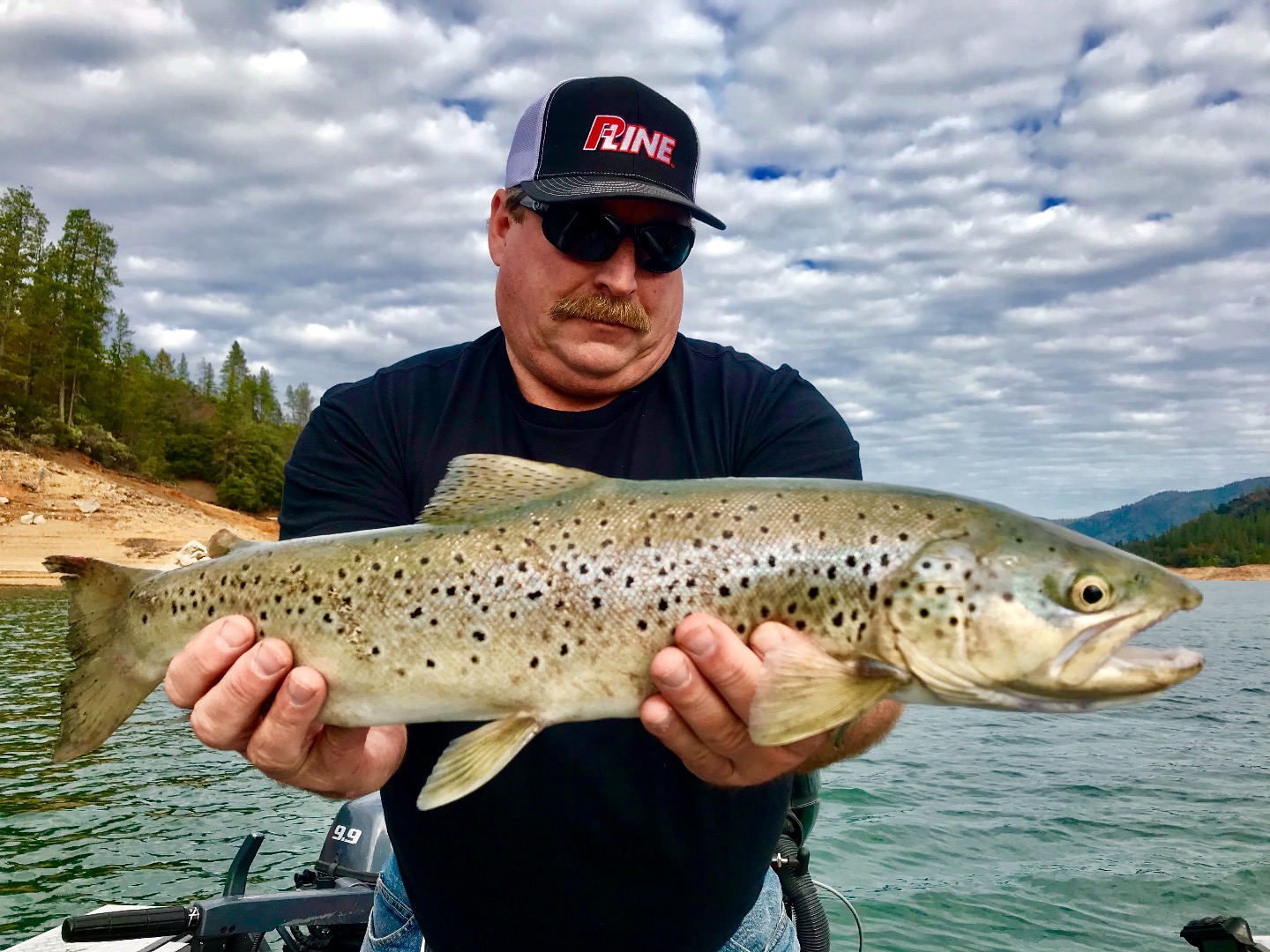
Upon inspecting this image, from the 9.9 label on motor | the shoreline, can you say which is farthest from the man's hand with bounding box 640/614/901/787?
the shoreline

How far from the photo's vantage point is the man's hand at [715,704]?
8.25ft

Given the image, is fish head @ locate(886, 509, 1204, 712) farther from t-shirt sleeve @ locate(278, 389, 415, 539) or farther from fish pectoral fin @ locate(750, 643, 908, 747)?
t-shirt sleeve @ locate(278, 389, 415, 539)

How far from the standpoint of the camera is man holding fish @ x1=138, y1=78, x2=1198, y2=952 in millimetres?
2584

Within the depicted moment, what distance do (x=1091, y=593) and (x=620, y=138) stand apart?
7.60 ft

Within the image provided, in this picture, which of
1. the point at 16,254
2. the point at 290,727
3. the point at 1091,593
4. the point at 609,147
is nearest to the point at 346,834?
the point at 290,727

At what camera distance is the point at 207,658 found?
2781mm

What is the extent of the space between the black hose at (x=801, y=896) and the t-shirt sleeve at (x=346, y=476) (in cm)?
254

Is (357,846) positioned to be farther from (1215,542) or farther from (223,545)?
(1215,542)

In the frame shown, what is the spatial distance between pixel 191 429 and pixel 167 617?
82.4 meters

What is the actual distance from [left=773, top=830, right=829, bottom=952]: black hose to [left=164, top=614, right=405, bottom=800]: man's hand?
2337mm

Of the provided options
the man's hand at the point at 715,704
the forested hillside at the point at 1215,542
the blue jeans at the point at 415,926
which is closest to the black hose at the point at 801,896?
the blue jeans at the point at 415,926

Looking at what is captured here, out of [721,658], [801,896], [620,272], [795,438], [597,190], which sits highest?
[597,190]

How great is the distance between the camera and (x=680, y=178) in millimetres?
3584

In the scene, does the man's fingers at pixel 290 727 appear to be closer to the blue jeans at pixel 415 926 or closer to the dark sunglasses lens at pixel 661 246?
the blue jeans at pixel 415 926
